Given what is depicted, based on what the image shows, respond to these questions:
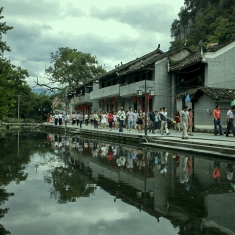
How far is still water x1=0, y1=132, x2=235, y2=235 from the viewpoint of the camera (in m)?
4.20

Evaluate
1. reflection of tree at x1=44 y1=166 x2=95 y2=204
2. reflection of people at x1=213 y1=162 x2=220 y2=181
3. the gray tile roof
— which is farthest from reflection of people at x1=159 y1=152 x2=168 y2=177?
the gray tile roof

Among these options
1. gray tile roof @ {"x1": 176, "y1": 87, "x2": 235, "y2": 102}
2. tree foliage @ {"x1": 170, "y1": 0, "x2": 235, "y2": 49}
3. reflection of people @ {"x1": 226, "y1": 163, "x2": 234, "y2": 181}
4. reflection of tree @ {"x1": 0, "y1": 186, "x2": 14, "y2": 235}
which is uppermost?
tree foliage @ {"x1": 170, "y1": 0, "x2": 235, "y2": 49}

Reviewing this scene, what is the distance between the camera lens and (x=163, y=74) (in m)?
27.0

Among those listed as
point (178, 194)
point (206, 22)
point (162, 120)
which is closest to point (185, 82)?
point (162, 120)

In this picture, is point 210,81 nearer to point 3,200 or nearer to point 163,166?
point 163,166

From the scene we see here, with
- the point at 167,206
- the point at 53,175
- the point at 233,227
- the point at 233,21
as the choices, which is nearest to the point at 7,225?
A: the point at 167,206

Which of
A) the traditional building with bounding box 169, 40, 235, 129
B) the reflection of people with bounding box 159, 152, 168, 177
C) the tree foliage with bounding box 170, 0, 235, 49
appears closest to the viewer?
the reflection of people with bounding box 159, 152, 168, 177

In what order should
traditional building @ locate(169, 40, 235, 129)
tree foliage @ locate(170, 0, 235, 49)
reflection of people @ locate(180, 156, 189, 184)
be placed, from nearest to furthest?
1. reflection of people @ locate(180, 156, 189, 184)
2. traditional building @ locate(169, 40, 235, 129)
3. tree foliage @ locate(170, 0, 235, 49)

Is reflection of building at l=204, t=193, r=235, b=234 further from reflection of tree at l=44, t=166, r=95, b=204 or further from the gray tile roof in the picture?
the gray tile roof

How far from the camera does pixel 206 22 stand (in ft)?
174

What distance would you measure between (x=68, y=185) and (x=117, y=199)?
1.53 m

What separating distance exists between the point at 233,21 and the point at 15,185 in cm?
4451

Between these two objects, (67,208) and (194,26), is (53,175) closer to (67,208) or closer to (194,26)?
(67,208)

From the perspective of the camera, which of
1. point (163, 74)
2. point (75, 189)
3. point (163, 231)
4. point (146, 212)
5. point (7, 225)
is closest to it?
point (163, 231)
